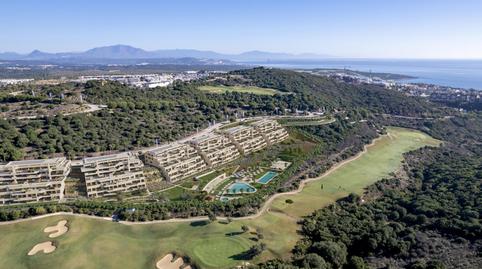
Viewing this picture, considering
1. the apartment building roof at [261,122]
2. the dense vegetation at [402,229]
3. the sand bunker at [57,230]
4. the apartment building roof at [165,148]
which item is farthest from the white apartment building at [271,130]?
the sand bunker at [57,230]

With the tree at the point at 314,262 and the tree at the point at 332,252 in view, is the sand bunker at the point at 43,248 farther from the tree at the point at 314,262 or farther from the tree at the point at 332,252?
the tree at the point at 332,252

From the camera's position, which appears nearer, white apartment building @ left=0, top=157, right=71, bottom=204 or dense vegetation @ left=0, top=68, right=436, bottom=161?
white apartment building @ left=0, top=157, right=71, bottom=204

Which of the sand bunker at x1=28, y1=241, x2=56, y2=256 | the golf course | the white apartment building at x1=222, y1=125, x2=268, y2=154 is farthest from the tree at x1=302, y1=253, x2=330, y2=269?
the white apartment building at x1=222, y1=125, x2=268, y2=154

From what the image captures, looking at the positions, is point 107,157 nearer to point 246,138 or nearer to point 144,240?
point 144,240

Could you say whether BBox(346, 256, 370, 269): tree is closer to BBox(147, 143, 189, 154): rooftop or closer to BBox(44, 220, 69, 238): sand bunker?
BBox(44, 220, 69, 238): sand bunker

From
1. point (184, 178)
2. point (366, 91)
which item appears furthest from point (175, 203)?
point (366, 91)

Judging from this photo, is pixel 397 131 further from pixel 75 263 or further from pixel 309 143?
pixel 75 263

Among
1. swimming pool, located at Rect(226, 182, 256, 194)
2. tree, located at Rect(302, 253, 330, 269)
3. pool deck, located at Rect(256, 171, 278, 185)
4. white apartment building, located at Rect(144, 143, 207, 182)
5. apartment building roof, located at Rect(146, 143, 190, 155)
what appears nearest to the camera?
tree, located at Rect(302, 253, 330, 269)
